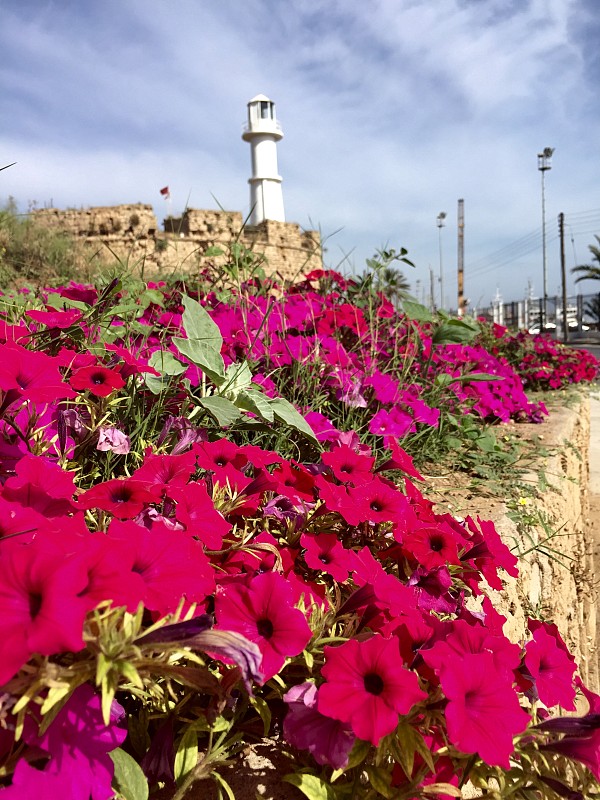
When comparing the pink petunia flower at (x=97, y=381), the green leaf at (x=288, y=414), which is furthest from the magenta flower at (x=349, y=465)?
the pink petunia flower at (x=97, y=381)

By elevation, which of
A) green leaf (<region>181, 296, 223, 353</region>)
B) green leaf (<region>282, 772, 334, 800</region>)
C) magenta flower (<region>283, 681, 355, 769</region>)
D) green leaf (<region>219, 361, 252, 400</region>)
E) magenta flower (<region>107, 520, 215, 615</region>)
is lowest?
green leaf (<region>282, 772, 334, 800</region>)

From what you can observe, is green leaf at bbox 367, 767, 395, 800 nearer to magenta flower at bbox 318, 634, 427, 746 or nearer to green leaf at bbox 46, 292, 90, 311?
magenta flower at bbox 318, 634, 427, 746

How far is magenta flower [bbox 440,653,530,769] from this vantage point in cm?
54

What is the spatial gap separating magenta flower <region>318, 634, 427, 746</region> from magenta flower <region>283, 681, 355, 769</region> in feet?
0.08

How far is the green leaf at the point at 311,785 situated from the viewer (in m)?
0.60

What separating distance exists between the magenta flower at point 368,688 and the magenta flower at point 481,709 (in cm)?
4

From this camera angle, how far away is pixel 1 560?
0.45m

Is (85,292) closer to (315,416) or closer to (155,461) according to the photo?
(315,416)

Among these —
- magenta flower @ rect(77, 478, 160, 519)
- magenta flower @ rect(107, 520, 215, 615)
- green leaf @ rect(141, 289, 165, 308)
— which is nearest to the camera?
magenta flower @ rect(107, 520, 215, 615)

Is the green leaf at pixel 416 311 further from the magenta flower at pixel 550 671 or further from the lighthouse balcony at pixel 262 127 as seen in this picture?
the lighthouse balcony at pixel 262 127

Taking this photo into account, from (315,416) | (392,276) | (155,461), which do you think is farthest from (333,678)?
(392,276)

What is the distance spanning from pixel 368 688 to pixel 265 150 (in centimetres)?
3154

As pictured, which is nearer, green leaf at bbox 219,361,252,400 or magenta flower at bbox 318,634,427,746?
magenta flower at bbox 318,634,427,746

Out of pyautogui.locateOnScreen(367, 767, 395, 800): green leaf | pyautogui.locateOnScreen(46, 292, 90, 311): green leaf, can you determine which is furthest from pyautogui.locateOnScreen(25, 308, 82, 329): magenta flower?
pyautogui.locateOnScreen(367, 767, 395, 800): green leaf
